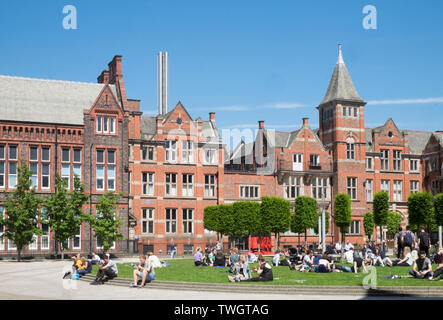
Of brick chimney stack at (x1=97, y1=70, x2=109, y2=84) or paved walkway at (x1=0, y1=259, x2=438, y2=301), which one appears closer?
paved walkway at (x1=0, y1=259, x2=438, y2=301)

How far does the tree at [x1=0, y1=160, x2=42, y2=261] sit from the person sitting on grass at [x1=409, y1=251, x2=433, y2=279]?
A: 29.1 meters

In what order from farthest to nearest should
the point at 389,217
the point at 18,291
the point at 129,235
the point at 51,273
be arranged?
the point at 389,217
the point at 129,235
the point at 51,273
the point at 18,291

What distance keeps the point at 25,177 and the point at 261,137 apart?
32.2 meters

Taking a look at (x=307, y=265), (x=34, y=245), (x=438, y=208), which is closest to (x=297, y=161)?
(x=438, y=208)

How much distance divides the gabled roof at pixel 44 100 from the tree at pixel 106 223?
8.76m

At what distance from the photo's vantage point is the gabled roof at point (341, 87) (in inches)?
2869

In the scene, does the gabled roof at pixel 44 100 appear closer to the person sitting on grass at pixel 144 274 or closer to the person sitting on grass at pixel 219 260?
the person sitting on grass at pixel 219 260

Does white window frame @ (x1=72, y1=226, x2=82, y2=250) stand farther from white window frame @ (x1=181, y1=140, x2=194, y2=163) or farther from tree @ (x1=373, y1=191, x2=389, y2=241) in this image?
tree @ (x1=373, y1=191, x2=389, y2=241)

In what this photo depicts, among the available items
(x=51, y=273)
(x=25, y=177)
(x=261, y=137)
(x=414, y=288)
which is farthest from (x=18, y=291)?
(x=261, y=137)

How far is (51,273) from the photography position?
34.8 metres

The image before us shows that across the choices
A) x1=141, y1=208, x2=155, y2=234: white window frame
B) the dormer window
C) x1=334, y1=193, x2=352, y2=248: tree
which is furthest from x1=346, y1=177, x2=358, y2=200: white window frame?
the dormer window

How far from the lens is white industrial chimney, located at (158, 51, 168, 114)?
257 feet

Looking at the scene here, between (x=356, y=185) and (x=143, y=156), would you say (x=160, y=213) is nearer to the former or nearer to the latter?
(x=143, y=156)

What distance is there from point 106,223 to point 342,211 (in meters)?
29.2
